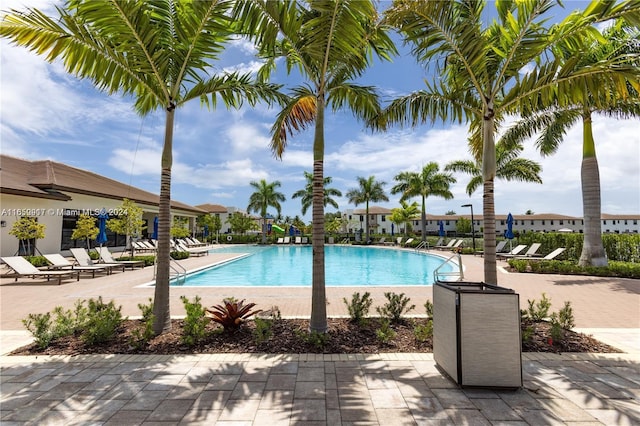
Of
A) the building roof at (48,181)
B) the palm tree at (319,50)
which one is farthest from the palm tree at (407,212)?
the palm tree at (319,50)

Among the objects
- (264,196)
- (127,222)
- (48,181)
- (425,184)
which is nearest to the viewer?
(127,222)

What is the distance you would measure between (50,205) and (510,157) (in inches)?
1250

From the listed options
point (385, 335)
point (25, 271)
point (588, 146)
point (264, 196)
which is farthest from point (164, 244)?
point (264, 196)

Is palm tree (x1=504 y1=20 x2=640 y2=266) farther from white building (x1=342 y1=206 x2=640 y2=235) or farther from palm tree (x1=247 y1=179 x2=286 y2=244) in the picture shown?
white building (x1=342 y1=206 x2=640 y2=235)

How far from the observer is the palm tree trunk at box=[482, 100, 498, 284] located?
518 cm

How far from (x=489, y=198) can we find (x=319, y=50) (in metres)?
3.90

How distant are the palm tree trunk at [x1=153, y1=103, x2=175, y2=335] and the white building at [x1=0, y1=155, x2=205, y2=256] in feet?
50.7

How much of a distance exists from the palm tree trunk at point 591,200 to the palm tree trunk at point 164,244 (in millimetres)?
15355

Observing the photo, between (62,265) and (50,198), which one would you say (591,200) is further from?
(50,198)

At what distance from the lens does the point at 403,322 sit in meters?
5.76

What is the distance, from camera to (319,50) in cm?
488

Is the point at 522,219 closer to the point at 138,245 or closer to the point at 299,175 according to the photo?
the point at 299,175

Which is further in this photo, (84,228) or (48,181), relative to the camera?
(48,181)

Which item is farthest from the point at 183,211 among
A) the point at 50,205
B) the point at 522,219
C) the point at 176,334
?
the point at 522,219
